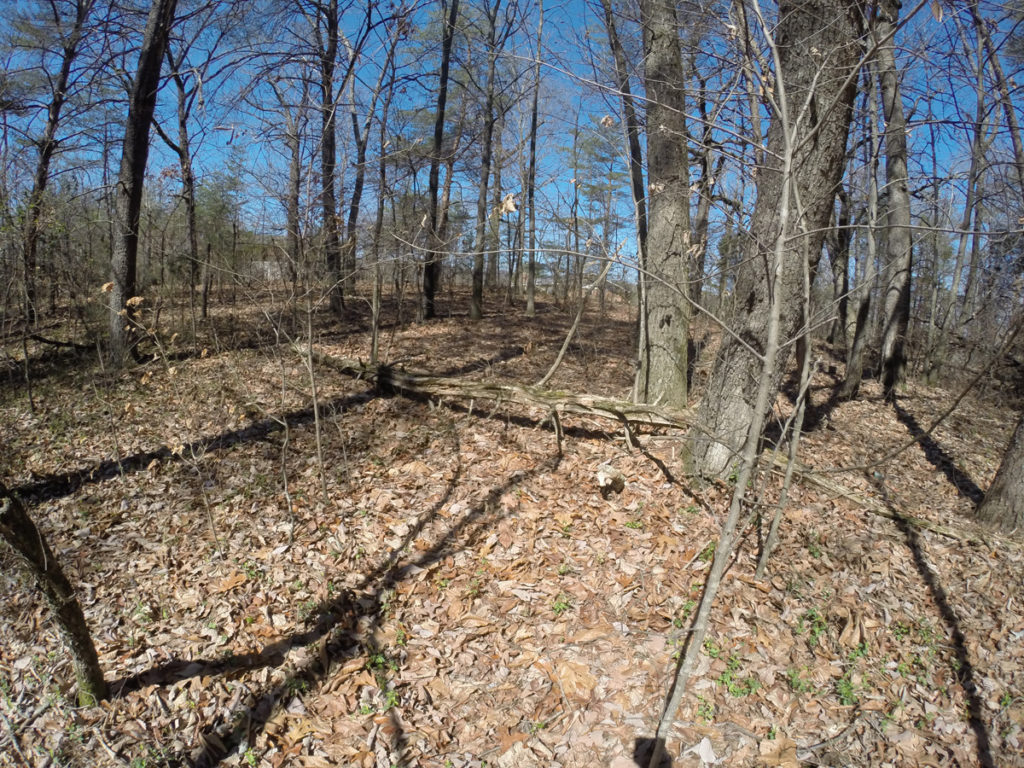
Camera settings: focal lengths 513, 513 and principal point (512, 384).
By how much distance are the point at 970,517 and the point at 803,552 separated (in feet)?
5.89

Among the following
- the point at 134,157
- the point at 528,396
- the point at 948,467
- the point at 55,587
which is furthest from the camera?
the point at 134,157

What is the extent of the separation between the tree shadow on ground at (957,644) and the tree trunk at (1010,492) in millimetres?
684

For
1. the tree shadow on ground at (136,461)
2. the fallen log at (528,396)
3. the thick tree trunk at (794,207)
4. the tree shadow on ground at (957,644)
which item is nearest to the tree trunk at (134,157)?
the tree shadow on ground at (136,461)

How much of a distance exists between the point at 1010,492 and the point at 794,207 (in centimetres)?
299

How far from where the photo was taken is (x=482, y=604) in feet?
11.5

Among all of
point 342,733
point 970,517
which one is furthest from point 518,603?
point 970,517

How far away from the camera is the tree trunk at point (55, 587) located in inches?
85.7

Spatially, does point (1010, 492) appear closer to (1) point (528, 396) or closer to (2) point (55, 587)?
(1) point (528, 396)

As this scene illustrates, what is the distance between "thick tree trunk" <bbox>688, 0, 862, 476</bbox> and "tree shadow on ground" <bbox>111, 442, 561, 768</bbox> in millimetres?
2175

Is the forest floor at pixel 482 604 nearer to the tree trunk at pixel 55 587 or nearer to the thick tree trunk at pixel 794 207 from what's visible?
the tree trunk at pixel 55 587

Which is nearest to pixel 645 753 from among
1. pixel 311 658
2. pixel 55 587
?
pixel 311 658

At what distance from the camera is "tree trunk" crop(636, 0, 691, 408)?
514 cm

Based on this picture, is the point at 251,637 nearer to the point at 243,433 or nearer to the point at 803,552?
the point at 243,433

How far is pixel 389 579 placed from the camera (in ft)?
12.0
